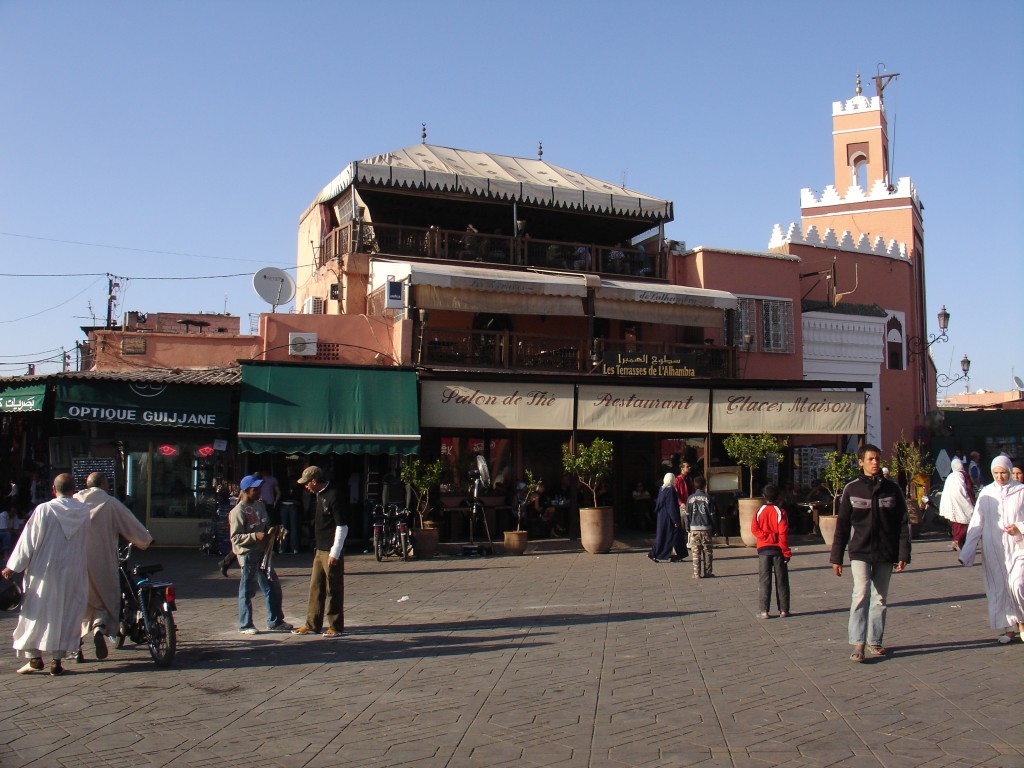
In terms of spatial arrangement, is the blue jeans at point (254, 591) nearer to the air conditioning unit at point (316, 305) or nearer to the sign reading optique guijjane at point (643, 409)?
the sign reading optique guijjane at point (643, 409)

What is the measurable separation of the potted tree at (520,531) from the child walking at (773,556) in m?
7.77

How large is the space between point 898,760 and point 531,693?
2.64 meters

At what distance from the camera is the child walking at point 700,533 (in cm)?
1370

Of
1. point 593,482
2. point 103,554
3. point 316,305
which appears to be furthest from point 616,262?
point 103,554

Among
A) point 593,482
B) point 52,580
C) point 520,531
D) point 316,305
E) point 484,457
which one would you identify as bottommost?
point 520,531

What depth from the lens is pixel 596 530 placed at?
1788 cm

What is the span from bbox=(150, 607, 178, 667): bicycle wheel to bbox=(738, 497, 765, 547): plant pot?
42.4ft

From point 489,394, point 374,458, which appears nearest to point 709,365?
point 489,394

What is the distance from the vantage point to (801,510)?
21000 millimetres

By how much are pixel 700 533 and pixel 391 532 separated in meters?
6.00

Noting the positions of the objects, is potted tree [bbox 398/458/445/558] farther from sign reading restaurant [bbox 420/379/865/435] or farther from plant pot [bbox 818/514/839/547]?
plant pot [bbox 818/514/839/547]

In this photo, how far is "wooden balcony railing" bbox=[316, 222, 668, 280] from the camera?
73.4 ft

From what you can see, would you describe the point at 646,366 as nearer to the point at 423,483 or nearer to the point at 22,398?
the point at 423,483

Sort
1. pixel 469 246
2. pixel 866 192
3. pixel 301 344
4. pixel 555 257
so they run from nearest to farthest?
pixel 301 344, pixel 469 246, pixel 555 257, pixel 866 192
